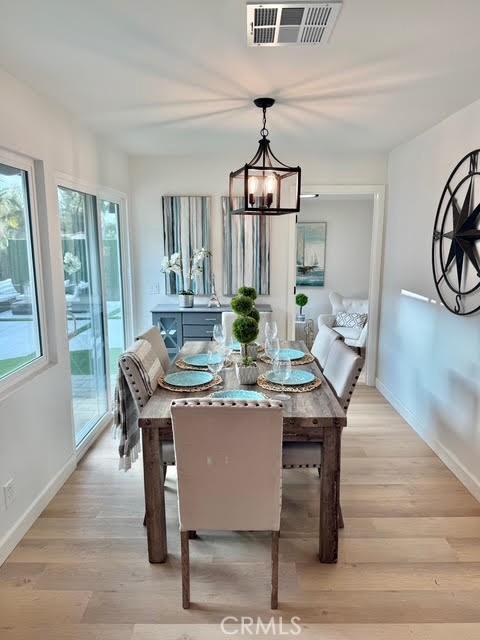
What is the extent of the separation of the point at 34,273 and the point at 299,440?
1889mm

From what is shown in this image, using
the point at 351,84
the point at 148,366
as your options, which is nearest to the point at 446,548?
the point at 148,366

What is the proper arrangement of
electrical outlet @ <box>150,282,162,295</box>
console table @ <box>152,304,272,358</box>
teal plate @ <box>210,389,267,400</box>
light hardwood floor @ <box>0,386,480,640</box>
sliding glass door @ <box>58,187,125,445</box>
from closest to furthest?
light hardwood floor @ <box>0,386,480,640</box>, teal plate @ <box>210,389,267,400</box>, sliding glass door @ <box>58,187,125,445</box>, console table @ <box>152,304,272,358</box>, electrical outlet @ <box>150,282,162,295</box>

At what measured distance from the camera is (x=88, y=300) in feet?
11.6

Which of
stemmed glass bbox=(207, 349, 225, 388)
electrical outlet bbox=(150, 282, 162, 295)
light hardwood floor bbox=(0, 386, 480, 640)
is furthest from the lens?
electrical outlet bbox=(150, 282, 162, 295)

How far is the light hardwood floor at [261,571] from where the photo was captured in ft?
6.02

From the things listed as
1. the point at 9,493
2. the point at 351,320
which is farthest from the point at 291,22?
the point at 351,320

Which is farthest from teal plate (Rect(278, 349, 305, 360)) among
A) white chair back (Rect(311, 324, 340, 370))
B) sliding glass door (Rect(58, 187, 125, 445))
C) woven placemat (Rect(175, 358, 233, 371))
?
sliding glass door (Rect(58, 187, 125, 445))

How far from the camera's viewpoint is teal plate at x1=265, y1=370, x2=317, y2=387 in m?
2.44

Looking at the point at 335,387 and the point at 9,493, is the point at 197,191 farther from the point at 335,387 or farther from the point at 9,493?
the point at 9,493

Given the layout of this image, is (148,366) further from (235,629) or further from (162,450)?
(235,629)

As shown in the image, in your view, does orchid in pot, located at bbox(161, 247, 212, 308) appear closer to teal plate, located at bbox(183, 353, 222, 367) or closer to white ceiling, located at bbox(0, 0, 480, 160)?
white ceiling, located at bbox(0, 0, 480, 160)

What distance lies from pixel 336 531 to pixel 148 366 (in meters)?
1.36

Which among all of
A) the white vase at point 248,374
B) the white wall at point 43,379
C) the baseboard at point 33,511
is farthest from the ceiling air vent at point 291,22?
the baseboard at point 33,511

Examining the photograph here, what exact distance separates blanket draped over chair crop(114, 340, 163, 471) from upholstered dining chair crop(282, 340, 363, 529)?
0.83 m
